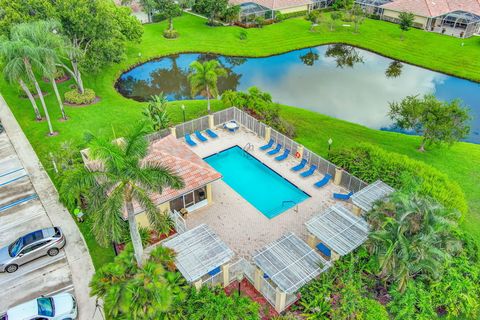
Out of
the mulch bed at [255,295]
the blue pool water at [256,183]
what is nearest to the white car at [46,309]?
the mulch bed at [255,295]

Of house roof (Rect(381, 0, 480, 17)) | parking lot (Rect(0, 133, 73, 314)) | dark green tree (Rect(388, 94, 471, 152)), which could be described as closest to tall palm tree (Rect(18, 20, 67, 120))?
parking lot (Rect(0, 133, 73, 314))

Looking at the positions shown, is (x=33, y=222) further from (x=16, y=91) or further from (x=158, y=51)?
(x=158, y=51)

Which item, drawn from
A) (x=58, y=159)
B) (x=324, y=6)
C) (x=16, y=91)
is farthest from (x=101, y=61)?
(x=324, y=6)

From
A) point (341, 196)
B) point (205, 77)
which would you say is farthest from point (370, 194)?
point (205, 77)

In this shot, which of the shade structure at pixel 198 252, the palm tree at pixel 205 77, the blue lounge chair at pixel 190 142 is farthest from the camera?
the palm tree at pixel 205 77

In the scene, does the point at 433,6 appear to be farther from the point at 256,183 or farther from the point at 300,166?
the point at 256,183

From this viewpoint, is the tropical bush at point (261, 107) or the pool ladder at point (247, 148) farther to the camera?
the tropical bush at point (261, 107)

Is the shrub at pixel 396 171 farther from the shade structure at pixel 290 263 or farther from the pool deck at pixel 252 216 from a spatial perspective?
the shade structure at pixel 290 263
